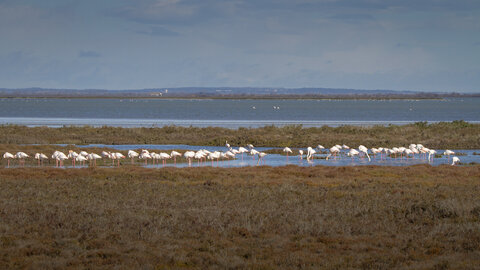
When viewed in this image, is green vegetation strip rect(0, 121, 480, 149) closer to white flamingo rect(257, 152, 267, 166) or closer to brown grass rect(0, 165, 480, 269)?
white flamingo rect(257, 152, 267, 166)

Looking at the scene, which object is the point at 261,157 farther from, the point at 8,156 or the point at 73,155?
the point at 8,156

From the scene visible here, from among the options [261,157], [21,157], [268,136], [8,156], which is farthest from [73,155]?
[268,136]

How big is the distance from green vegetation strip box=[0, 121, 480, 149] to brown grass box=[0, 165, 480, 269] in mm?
20898

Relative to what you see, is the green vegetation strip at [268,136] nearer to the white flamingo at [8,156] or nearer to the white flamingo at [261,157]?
the white flamingo at [261,157]

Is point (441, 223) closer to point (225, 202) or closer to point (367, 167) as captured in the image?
point (225, 202)

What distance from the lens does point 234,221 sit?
17000 mm

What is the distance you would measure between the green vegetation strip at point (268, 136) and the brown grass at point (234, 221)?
2090 centimetres

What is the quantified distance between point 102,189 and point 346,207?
907 cm

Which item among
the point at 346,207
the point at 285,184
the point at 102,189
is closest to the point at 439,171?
the point at 285,184

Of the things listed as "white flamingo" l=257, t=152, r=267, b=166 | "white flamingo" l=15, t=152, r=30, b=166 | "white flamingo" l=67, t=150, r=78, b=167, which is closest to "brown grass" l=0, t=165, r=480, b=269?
"white flamingo" l=67, t=150, r=78, b=167

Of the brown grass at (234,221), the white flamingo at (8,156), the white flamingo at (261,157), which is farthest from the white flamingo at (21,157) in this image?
the white flamingo at (261,157)

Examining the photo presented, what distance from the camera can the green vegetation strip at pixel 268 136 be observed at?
157ft

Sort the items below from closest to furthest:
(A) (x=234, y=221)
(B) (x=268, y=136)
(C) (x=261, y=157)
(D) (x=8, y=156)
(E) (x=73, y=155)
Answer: (A) (x=234, y=221) < (E) (x=73, y=155) < (D) (x=8, y=156) < (C) (x=261, y=157) < (B) (x=268, y=136)

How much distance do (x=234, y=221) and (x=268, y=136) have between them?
114 ft
